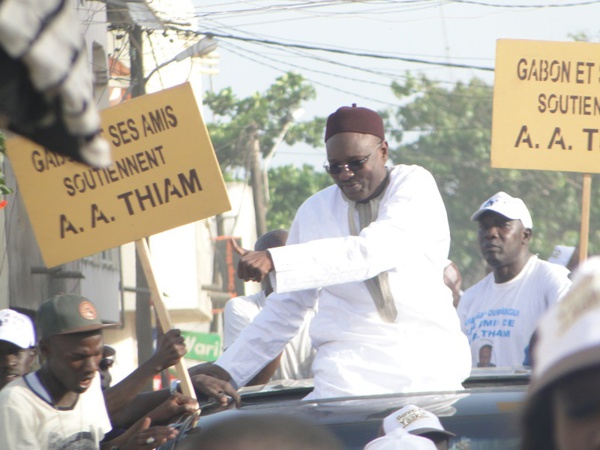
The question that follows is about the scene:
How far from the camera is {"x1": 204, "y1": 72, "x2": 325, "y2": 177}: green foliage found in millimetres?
37594

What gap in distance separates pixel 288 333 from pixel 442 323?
2.30 ft

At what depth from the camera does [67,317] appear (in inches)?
189

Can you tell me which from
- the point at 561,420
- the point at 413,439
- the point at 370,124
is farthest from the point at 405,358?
the point at 561,420

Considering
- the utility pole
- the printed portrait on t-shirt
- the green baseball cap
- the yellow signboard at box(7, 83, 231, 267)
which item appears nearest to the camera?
the green baseball cap

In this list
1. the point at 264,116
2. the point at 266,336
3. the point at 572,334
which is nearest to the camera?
the point at 572,334

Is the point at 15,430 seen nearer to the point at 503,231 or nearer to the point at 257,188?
the point at 503,231

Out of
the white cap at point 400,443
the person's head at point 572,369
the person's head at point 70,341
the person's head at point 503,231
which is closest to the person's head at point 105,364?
the person's head at point 70,341

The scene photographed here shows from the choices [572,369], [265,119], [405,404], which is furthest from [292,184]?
[572,369]

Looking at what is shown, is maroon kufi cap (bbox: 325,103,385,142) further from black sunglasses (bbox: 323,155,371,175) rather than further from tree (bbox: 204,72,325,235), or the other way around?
tree (bbox: 204,72,325,235)

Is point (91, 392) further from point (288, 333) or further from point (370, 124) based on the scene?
point (370, 124)

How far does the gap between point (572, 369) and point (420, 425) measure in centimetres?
238

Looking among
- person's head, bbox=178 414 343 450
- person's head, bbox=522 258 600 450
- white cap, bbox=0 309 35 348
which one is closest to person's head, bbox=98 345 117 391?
white cap, bbox=0 309 35 348

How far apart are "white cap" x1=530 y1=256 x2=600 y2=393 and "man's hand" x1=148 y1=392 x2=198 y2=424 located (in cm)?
310

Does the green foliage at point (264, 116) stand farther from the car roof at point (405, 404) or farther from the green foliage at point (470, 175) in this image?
the car roof at point (405, 404)
